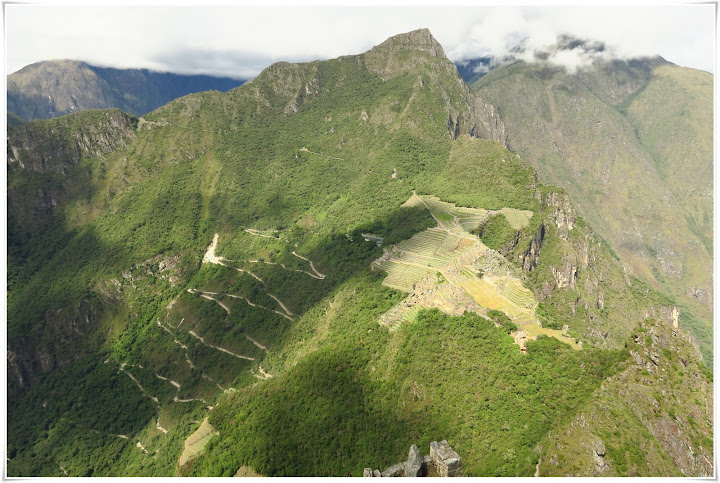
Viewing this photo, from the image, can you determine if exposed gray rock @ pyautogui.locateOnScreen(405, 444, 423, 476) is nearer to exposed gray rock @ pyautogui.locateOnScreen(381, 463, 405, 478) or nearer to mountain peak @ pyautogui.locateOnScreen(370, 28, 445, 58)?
exposed gray rock @ pyautogui.locateOnScreen(381, 463, 405, 478)

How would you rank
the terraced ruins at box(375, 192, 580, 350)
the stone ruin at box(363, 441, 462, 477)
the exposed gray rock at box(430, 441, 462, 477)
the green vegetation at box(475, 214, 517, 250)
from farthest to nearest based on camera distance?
1. the green vegetation at box(475, 214, 517, 250)
2. the terraced ruins at box(375, 192, 580, 350)
3. the stone ruin at box(363, 441, 462, 477)
4. the exposed gray rock at box(430, 441, 462, 477)

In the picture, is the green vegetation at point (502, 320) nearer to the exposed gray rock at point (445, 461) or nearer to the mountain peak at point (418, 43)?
the exposed gray rock at point (445, 461)

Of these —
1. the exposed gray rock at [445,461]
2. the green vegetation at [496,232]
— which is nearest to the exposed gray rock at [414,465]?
the exposed gray rock at [445,461]

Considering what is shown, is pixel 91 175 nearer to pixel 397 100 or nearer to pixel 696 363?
pixel 397 100

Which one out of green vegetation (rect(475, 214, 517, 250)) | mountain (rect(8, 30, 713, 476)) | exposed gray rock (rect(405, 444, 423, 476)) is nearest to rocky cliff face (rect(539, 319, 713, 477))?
mountain (rect(8, 30, 713, 476))

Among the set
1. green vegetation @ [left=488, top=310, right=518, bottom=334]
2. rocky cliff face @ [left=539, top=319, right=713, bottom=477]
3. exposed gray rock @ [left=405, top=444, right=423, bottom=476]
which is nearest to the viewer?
exposed gray rock @ [left=405, top=444, right=423, bottom=476]

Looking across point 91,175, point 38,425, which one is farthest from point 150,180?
point 38,425

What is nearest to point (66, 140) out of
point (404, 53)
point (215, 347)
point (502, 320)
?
point (215, 347)
